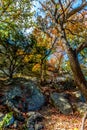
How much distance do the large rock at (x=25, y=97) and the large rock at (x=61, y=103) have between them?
0.85m

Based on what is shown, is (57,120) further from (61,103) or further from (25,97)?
(25,97)

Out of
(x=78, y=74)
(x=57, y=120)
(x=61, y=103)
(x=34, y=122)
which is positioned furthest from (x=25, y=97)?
(x=78, y=74)

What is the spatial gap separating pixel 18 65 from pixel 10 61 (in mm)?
866

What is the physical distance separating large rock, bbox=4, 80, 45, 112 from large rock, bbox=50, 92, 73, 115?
0.85 m

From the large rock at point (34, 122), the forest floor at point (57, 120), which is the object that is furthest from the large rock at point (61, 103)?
the large rock at point (34, 122)

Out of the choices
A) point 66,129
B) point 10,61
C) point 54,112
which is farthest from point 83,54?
point 66,129

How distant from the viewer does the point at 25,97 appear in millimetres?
20188

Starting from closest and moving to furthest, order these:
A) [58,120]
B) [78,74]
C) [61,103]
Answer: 1. [78,74]
2. [58,120]
3. [61,103]

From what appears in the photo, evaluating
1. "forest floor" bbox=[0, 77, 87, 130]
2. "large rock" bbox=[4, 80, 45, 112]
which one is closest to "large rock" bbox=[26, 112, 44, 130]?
"forest floor" bbox=[0, 77, 87, 130]

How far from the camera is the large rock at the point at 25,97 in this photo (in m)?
19.1

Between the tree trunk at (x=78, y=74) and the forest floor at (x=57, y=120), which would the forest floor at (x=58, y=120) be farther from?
the tree trunk at (x=78, y=74)

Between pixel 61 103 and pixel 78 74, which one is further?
pixel 61 103

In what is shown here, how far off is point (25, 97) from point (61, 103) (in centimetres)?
255

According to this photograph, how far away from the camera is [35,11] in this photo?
22562 millimetres
